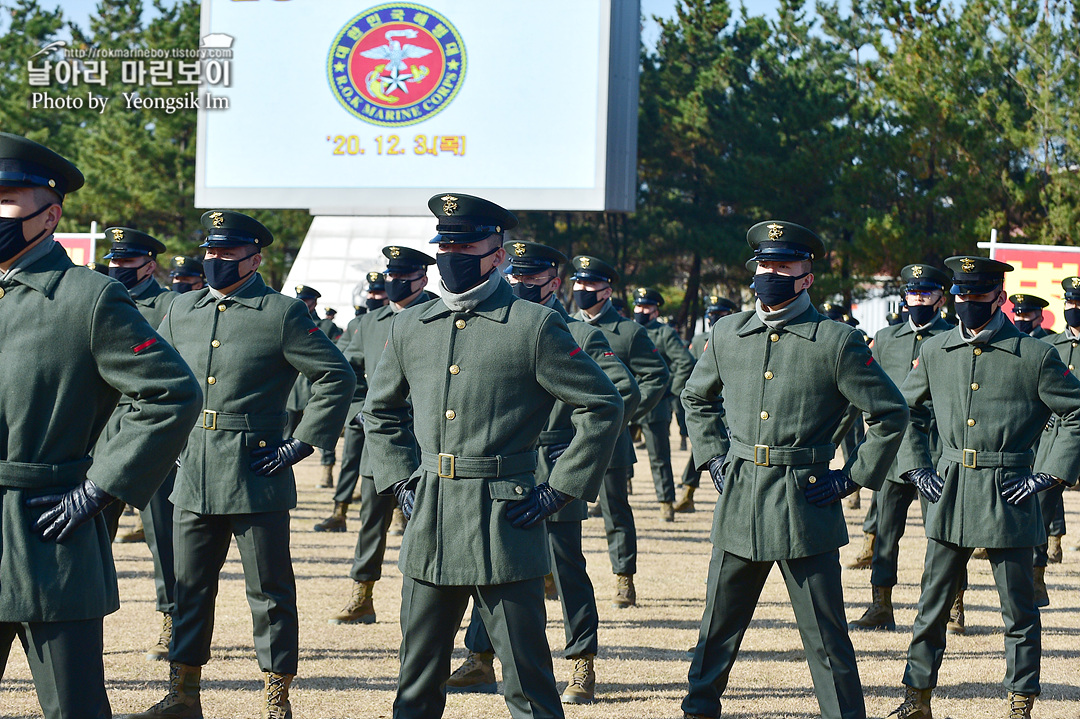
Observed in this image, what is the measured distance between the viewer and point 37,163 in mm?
3508

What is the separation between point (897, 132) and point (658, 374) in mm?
23712

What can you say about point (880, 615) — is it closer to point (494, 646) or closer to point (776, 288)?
point (776, 288)

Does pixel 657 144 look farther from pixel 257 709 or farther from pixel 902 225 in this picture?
pixel 257 709

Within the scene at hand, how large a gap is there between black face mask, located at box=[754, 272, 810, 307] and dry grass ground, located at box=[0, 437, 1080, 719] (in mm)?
2111

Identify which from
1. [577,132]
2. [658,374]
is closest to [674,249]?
[577,132]

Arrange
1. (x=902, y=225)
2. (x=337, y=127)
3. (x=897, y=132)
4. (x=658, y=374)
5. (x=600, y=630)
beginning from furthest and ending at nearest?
(x=897, y=132), (x=902, y=225), (x=337, y=127), (x=658, y=374), (x=600, y=630)

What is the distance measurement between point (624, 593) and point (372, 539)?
1.82 m

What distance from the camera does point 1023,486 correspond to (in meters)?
5.78

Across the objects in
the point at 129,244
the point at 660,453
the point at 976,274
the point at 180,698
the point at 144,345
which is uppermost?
the point at 129,244

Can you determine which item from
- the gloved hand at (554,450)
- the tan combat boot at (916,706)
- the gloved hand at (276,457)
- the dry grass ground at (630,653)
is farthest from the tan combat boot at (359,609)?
the tan combat boot at (916,706)

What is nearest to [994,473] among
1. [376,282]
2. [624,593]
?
[624,593]

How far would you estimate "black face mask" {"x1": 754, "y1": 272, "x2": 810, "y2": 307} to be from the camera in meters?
5.05

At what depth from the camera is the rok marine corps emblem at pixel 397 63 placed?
23906mm

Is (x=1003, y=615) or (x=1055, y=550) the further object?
(x=1055, y=550)
